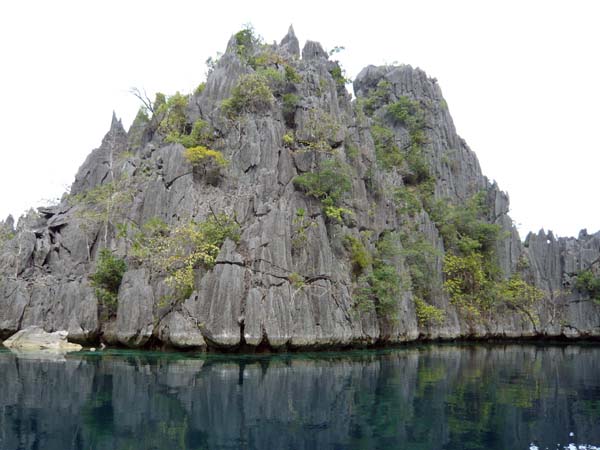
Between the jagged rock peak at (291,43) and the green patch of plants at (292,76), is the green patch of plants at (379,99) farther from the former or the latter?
the green patch of plants at (292,76)

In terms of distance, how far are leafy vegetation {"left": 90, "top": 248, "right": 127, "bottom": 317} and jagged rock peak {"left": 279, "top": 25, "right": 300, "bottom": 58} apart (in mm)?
26471

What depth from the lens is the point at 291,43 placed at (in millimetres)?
47938

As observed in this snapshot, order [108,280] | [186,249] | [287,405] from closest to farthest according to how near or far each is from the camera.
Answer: [287,405] → [186,249] → [108,280]

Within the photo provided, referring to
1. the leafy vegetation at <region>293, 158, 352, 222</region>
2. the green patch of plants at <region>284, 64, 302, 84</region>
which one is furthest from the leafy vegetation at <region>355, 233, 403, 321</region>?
the green patch of plants at <region>284, 64, 302, 84</region>

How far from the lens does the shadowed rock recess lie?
28125 millimetres

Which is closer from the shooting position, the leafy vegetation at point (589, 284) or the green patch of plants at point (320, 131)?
the green patch of plants at point (320, 131)

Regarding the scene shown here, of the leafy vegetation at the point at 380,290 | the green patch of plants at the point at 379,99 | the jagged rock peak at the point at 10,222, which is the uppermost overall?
the green patch of plants at the point at 379,99

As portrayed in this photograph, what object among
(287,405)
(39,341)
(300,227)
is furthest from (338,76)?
(287,405)

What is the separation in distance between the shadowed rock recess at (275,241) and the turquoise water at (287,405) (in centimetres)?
487

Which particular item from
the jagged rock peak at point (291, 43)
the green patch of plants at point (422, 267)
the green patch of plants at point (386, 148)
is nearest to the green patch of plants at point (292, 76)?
the jagged rock peak at point (291, 43)

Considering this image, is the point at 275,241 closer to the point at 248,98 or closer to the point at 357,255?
the point at 357,255

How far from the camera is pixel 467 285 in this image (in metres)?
43.6

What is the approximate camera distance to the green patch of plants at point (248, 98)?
37562 millimetres

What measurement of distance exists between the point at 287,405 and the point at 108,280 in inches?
808
